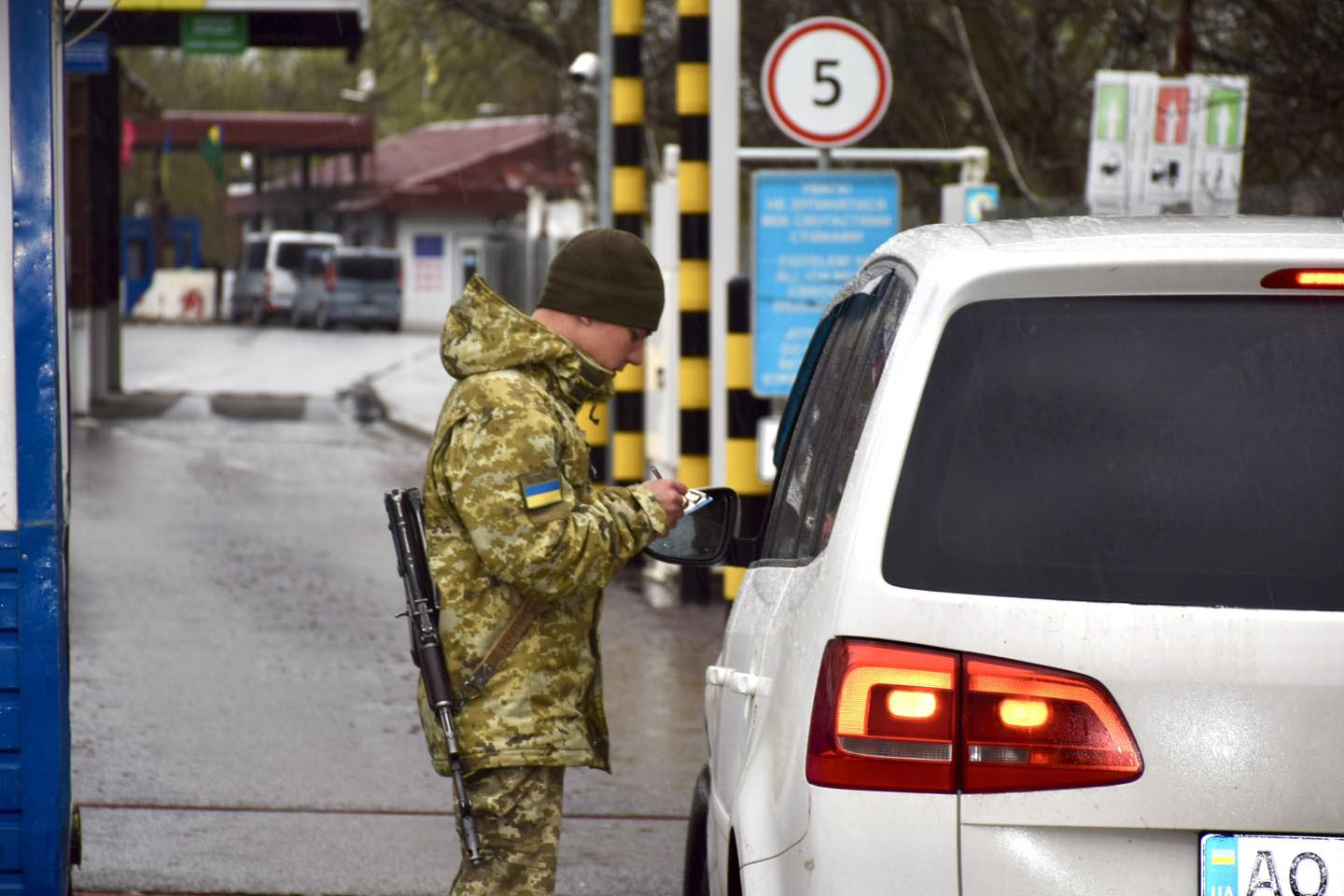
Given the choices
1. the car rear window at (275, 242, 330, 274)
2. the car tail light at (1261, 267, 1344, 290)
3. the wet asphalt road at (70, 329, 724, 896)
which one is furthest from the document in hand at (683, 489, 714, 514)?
the car rear window at (275, 242, 330, 274)

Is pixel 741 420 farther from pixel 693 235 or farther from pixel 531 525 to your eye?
pixel 531 525

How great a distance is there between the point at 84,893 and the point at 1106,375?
361 centimetres

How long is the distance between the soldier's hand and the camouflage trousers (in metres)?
0.52

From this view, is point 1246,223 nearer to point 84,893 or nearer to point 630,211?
point 84,893

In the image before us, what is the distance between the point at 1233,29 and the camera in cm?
1180

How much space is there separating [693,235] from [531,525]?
6339mm

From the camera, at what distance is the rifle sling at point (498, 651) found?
3.84 metres

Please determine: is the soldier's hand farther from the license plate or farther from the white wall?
the white wall

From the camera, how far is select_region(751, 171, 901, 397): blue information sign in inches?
385

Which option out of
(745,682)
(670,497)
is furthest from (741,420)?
(745,682)

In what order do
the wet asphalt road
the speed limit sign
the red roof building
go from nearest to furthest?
1. the wet asphalt road
2. the speed limit sign
3. the red roof building

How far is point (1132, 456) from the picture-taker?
2670 mm

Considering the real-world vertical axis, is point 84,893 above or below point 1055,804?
below

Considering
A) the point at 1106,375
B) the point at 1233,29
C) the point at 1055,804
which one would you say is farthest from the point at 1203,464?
the point at 1233,29
